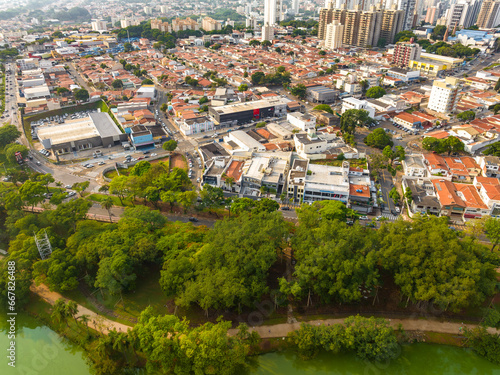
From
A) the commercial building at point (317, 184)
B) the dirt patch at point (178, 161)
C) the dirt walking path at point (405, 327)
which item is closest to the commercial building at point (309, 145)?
the commercial building at point (317, 184)

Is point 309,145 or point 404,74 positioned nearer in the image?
point 309,145

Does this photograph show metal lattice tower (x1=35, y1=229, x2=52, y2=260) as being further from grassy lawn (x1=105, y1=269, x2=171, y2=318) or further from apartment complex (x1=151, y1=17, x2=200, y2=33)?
apartment complex (x1=151, y1=17, x2=200, y2=33)

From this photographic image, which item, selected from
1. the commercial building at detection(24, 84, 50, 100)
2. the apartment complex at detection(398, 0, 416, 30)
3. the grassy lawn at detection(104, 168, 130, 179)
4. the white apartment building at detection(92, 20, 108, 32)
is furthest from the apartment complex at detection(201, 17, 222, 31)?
the grassy lawn at detection(104, 168, 130, 179)

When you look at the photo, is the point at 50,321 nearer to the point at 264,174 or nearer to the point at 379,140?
the point at 264,174

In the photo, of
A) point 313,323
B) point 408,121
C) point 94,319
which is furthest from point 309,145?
point 94,319

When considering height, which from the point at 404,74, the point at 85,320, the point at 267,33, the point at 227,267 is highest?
the point at 267,33

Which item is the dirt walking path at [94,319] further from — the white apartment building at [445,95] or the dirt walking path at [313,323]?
the white apartment building at [445,95]
